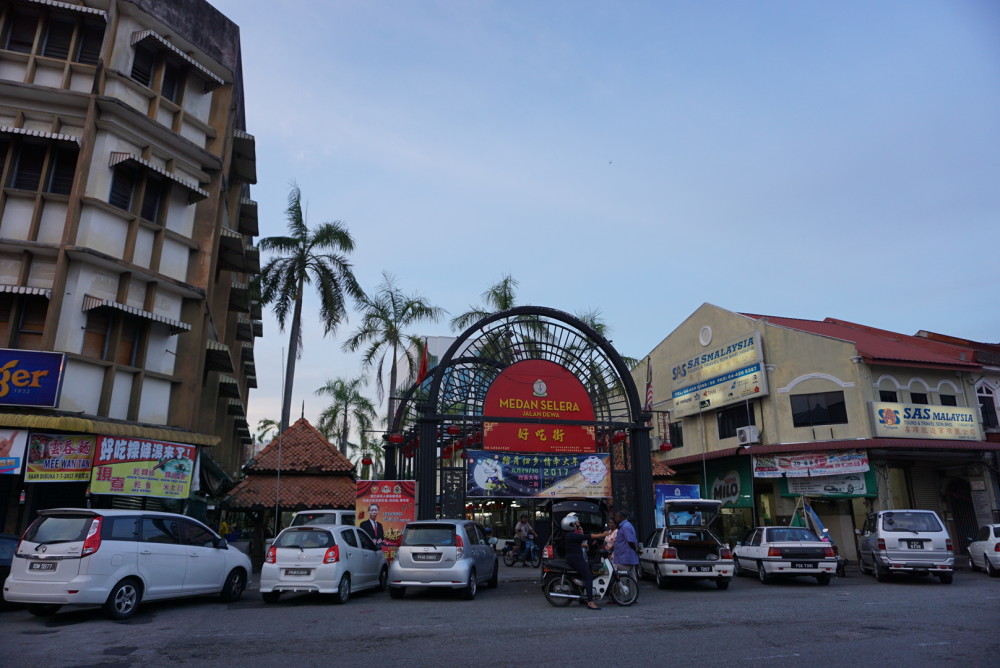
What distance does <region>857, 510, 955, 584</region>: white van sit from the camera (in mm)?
15914

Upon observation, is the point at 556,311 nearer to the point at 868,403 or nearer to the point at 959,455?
the point at 868,403

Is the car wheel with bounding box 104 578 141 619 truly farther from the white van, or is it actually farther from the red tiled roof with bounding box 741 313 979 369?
the red tiled roof with bounding box 741 313 979 369

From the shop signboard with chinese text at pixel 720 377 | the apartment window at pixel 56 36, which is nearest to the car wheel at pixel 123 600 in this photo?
the apartment window at pixel 56 36

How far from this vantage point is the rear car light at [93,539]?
32.7 ft

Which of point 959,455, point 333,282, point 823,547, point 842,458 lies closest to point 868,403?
point 842,458

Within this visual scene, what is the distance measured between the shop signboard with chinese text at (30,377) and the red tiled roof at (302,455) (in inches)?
307

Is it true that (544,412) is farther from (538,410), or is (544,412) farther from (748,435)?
(748,435)

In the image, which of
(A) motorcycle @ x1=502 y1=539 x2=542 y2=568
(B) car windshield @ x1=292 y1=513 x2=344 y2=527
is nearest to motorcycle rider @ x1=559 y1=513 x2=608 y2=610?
(B) car windshield @ x1=292 y1=513 x2=344 y2=527

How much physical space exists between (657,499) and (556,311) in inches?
334

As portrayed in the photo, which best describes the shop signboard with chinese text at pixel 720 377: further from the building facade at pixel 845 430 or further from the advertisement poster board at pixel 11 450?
the advertisement poster board at pixel 11 450

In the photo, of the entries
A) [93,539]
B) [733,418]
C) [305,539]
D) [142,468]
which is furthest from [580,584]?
[733,418]

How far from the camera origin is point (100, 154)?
16531 mm

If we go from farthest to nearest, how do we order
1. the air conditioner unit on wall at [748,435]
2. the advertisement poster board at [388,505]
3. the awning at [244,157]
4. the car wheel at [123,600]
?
the air conditioner unit on wall at [748,435] < the awning at [244,157] < the advertisement poster board at [388,505] < the car wheel at [123,600]

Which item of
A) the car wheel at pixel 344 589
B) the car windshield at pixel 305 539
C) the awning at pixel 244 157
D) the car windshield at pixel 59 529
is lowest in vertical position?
the car wheel at pixel 344 589
